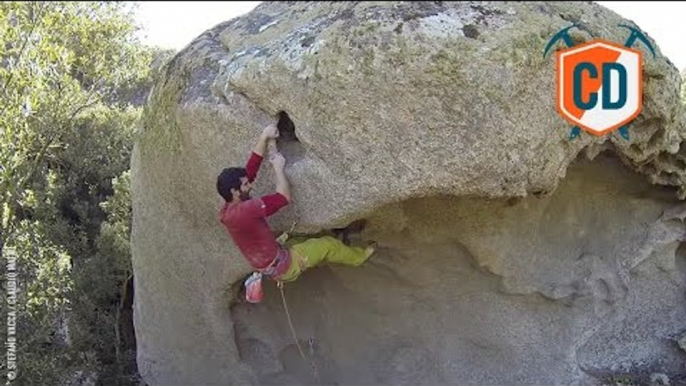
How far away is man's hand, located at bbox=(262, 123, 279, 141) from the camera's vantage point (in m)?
4.73

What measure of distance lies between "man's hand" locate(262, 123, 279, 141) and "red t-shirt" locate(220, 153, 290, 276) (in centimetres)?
13

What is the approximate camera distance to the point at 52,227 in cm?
797

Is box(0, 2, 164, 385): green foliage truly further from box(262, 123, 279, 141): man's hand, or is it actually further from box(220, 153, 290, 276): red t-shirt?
box(262, 123, 279, 141): man's hand

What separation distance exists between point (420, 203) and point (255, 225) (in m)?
1.15

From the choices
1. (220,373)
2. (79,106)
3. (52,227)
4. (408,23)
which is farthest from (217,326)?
(79,106)

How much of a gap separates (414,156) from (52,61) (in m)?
4.47

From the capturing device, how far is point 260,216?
4.71 m

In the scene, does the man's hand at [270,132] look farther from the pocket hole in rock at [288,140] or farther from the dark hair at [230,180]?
the dark hair at [230,180]

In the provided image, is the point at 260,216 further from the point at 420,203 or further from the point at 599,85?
the point at 599,85

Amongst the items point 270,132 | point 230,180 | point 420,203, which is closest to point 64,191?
point 230,180

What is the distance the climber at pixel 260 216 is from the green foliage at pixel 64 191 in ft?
8.68

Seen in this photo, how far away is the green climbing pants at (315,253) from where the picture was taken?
4965 millimetres

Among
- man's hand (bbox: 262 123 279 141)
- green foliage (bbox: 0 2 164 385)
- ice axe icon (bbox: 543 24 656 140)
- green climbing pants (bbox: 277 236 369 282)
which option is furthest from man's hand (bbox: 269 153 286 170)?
green foliage (bbox: 0 2 164 385)

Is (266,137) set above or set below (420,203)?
above
